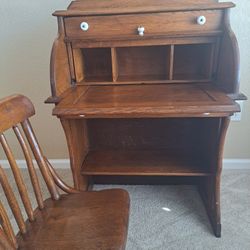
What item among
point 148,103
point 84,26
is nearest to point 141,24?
point 84,26

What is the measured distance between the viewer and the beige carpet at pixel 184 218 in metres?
1.28

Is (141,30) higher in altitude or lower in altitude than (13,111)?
higher

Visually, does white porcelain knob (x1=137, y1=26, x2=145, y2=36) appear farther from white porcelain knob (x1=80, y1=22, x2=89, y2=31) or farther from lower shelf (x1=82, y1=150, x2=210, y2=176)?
lower shelf (x1=82, y1=150, x2=210, y2=176)

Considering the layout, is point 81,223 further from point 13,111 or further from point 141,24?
point 141,24

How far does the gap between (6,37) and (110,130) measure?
88 centimetres

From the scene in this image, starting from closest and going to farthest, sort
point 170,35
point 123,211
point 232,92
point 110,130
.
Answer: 1. point 123,211
2. point 232,92
3. point 170,35
4. point 110,130

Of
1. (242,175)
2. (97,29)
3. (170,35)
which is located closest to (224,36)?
(170,35)

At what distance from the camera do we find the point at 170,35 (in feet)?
3.94

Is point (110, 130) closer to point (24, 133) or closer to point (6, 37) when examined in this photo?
point (24, 133)

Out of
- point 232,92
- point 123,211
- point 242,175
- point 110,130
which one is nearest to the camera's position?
point 123,211

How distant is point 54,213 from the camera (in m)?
0.95

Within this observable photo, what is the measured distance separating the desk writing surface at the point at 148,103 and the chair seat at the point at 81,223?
32 centimetres

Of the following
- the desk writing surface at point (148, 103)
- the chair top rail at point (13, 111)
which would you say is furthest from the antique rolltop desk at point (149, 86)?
the chair top rail at point (13, 111)

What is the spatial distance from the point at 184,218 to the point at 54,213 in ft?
2.60
